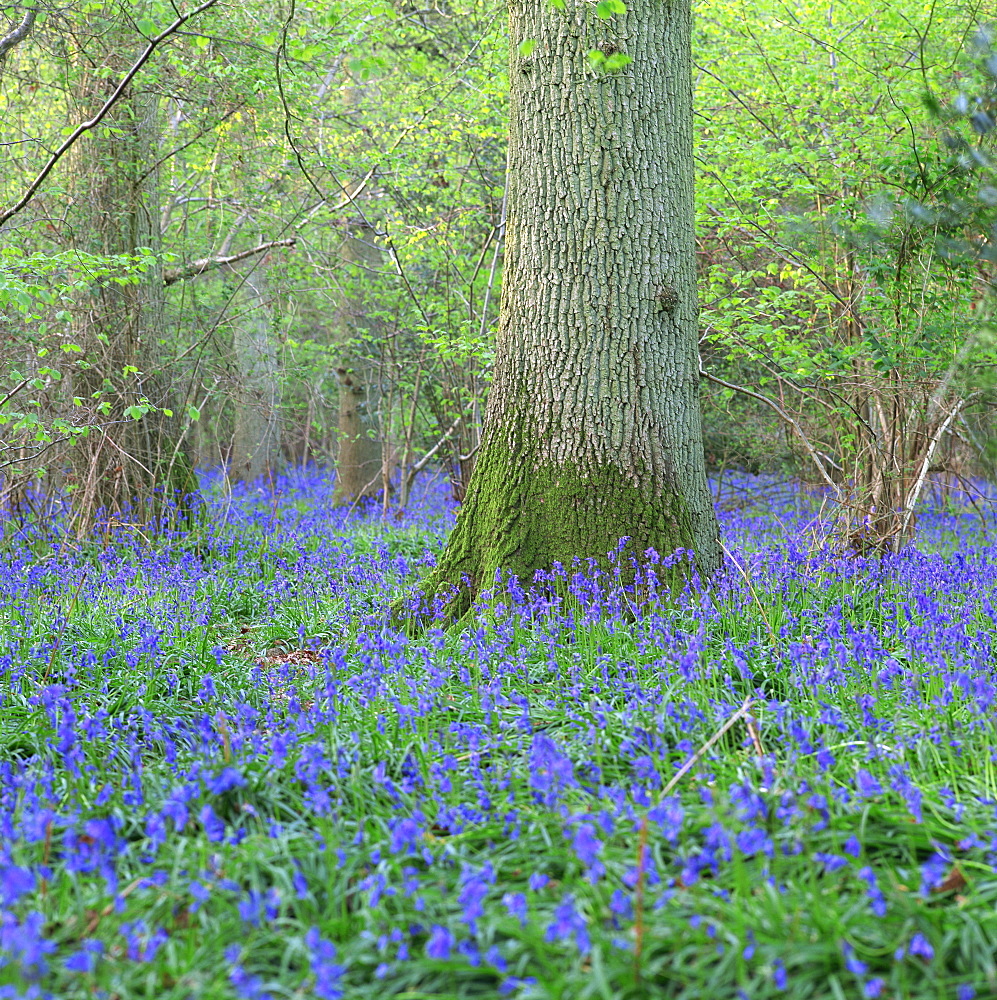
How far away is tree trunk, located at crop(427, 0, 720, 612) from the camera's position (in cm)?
436

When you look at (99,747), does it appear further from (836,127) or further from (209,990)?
(836,127)

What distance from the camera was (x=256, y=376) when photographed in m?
9.60

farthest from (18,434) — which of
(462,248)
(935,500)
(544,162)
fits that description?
(935,500)

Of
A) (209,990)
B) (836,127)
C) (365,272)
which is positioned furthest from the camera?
→ (365,272)

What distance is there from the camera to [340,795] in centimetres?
246

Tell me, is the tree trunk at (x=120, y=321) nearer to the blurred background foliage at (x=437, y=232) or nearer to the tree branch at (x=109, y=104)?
the blurred background foliage at (x=437, y=232)

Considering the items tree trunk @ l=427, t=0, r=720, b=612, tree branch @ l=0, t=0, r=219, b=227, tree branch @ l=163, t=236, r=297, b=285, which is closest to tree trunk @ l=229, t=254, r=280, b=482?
tree branch @ l=163, t=236, r=297, b=285

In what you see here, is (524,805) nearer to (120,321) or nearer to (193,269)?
(120,321)

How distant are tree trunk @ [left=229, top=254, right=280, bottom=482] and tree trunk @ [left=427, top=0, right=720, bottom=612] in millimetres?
4020

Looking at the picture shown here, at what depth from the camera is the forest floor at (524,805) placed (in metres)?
1.83

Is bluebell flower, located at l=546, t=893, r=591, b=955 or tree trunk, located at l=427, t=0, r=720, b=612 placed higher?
tree trunk, located at l=427, t=0, r=720, b=612

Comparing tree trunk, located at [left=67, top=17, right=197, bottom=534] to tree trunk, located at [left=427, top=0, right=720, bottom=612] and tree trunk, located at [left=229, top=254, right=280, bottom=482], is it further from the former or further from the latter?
tree trunk, located at [left=427, top=0, right=720, bottom=612]

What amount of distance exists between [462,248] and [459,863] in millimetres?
8418

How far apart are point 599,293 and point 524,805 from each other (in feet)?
8.69
